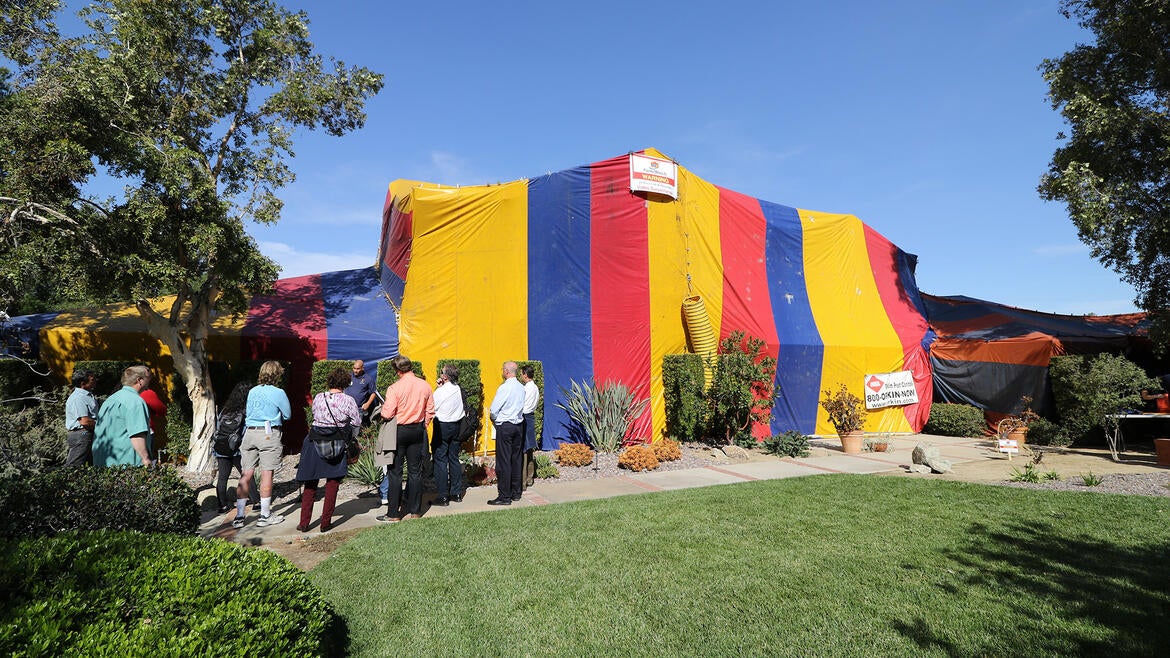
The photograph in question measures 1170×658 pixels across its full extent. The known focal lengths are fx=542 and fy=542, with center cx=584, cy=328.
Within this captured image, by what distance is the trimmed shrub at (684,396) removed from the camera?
1134cm

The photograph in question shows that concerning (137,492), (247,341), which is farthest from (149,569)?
(247,341)

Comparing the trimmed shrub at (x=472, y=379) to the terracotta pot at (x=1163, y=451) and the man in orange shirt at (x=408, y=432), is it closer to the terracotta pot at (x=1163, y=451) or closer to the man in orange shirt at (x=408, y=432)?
the man in orange shirt at (x=408, y=432)

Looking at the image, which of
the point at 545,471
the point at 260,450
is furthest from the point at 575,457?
the point at 260,450

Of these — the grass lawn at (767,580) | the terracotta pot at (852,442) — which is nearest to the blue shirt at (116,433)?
the grass lawn at (767,580)

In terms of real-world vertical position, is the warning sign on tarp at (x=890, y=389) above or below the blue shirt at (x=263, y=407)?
below

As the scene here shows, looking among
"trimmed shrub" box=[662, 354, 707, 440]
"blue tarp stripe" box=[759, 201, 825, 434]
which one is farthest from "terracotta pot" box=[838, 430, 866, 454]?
"trimmed shrub" box=[662, 354, 707, 440]

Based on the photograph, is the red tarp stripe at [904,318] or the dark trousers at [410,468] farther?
the red tarp stripe at [904,318]

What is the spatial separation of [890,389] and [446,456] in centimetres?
1268

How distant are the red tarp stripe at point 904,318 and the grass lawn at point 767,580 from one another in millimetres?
9213

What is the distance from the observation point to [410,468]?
236 inches

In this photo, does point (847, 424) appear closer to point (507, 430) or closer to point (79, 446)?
point (507, 430)

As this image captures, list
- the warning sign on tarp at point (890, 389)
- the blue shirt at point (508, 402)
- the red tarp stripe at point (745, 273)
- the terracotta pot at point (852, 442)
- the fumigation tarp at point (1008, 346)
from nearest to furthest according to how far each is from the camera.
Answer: the blue shirt at point (508, 402), the terracotta pot at point (852, 442), the fumigation tarp at point (1008, 346), the red tarp stripe at point (745, 273), the warning sign on tarp at point (890, 389)

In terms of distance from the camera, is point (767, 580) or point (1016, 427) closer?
point (767, 580)

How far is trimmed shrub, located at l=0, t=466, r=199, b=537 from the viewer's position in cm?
320
